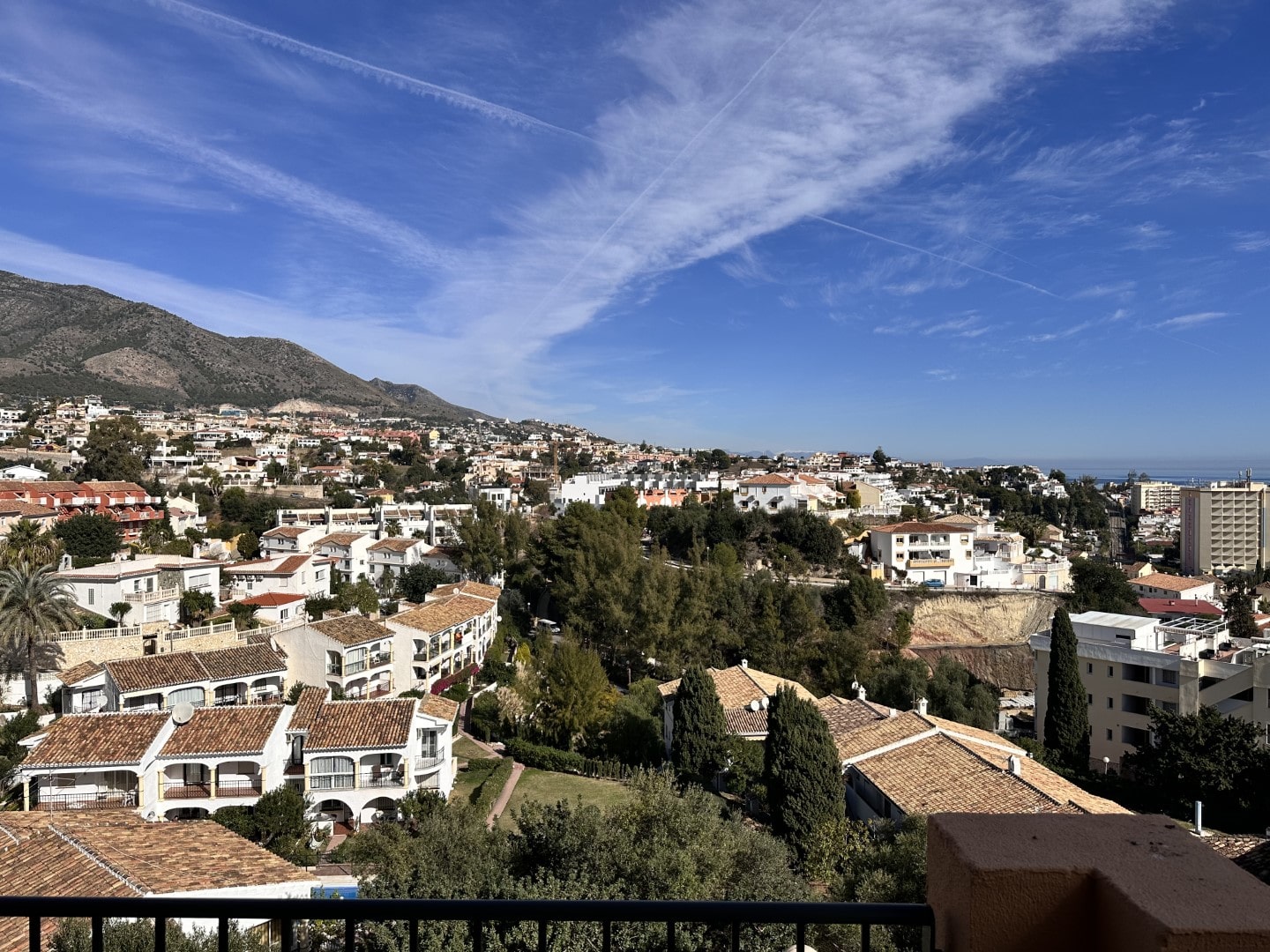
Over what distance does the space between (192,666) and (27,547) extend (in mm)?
11028

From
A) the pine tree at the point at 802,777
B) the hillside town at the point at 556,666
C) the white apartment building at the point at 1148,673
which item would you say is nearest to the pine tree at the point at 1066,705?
the hillside town at the point at 556,666

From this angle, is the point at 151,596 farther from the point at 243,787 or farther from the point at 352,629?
the point at 243,787

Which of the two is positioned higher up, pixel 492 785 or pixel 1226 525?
pixel 1226 525

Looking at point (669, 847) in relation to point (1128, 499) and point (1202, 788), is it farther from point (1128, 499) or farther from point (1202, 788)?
point (1128, 499)

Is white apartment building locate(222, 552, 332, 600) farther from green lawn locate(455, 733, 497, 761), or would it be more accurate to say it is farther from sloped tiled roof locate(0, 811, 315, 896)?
sloped tiled roof locate(0, 811, 315, 896)

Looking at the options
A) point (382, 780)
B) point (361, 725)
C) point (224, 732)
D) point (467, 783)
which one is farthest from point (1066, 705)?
point (224, 732)

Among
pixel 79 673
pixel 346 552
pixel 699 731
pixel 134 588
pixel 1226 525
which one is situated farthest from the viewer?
pixel 1226 525

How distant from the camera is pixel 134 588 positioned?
27.6 metres

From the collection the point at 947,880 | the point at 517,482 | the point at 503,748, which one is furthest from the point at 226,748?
the point at 517,482

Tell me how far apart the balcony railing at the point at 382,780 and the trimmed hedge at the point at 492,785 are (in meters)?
1.81

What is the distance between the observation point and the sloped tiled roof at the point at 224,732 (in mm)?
16969

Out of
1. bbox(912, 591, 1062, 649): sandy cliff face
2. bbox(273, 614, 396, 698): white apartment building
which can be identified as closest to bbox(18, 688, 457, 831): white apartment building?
bbox(273, 614, 396, 698): white apartment building

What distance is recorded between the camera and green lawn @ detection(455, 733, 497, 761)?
22.0 meters

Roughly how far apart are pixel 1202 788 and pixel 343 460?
77.4m
